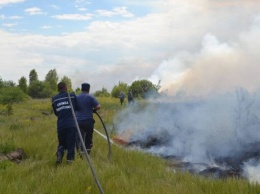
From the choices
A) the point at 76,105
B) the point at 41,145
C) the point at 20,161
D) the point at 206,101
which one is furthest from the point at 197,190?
the point at 206,101

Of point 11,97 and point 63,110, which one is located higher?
point 11,97

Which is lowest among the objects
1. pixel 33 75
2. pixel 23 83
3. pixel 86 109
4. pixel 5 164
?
pixel 5 164

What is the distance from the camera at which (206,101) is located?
15.3 metres

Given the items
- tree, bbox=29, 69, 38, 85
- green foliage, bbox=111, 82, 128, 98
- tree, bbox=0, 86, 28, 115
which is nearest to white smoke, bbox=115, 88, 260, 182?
tree, bbox=0, 86, 28, 115

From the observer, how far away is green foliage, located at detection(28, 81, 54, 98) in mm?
66250

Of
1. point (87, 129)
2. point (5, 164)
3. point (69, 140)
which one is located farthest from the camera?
point (87, 129)

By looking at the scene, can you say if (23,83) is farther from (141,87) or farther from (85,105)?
(85,105)

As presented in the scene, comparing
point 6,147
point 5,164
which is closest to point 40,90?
point 6,147

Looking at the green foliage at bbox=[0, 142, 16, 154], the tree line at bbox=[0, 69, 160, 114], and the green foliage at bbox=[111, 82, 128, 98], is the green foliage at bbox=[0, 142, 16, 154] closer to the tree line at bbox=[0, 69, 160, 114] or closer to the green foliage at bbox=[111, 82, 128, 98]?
the tree line at bbox=[0, 69, 160, 114]

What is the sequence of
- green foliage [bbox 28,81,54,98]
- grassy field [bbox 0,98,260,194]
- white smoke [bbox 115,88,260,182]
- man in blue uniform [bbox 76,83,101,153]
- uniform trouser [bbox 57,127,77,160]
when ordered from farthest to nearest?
1. green foliage [bbox 28,81,54,98]
2. white smoke [bbox 115,88,260,182]
3. man in blue uniform [bbox 76,83,101,153]
4. uniform trouser [bbox 57,127,77,160]
5. grassy field [bbox 0,98,260,194]

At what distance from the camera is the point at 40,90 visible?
67.8 metres

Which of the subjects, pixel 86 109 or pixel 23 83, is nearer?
pixel 86 109

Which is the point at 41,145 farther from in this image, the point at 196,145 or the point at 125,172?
the point at 196,145

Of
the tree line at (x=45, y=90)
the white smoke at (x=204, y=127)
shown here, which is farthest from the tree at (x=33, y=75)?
the white smoke at (x=204, y=127)
